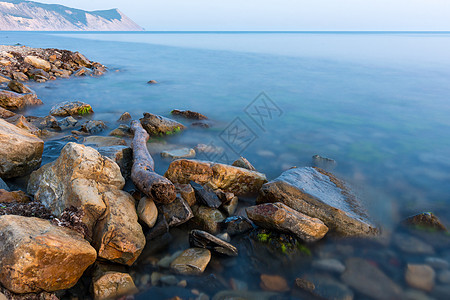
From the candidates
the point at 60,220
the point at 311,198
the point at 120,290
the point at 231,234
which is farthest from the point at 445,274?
the point at 60,220

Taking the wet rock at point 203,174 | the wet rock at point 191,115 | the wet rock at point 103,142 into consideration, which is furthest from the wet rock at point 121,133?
the wet rock at point 203,174

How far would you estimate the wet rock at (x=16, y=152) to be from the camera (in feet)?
18.5

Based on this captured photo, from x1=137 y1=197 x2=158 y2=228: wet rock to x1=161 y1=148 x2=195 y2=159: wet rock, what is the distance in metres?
3.03

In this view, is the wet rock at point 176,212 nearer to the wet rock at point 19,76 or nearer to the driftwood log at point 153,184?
the driftwood log at point 153,184

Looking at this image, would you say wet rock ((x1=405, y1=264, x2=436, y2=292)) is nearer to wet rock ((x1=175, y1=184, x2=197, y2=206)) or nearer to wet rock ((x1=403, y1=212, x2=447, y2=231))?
wet rock ((x1=403, y1=212, x2=447, y2=231))

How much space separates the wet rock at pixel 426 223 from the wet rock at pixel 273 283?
3.05 metres

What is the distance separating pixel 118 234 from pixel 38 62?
20581 millimetres

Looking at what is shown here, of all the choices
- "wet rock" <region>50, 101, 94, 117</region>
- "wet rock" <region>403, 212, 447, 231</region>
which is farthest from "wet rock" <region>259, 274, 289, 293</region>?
"wet rock" <region>50, 101, 94, 117</region>

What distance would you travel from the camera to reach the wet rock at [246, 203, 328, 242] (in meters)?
4.85

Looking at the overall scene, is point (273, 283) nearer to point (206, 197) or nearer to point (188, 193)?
point (206, 197)

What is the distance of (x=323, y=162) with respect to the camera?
8.45 m

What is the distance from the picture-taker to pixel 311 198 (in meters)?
5.46

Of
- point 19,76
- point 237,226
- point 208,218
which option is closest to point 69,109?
point 19,76

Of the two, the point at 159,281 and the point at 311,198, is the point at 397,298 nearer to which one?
the point at 311,198
